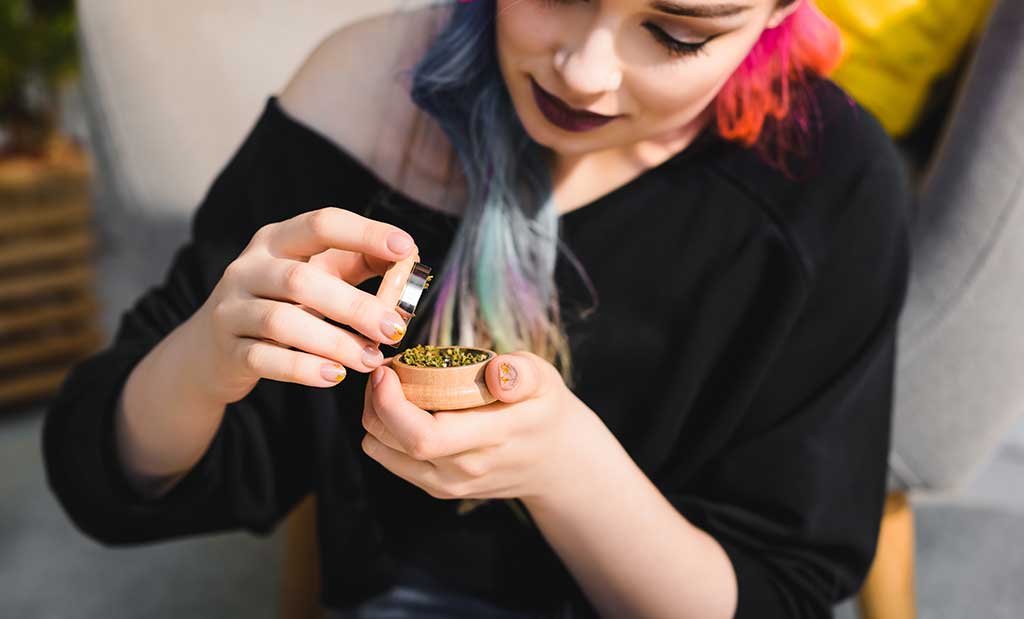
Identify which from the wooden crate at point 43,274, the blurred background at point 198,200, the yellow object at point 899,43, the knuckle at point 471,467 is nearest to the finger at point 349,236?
the knuckle at point 471,467

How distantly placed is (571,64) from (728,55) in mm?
96

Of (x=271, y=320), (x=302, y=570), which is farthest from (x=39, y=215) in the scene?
(x=271, y=320)

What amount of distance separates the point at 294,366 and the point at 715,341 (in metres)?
0.33

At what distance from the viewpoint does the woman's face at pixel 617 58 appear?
497mm

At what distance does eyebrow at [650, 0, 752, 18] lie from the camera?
483 mm

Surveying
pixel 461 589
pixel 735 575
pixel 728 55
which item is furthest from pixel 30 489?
pixel 728 55

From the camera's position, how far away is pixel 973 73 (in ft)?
2.64

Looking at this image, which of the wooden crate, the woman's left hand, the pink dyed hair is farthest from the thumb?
the wooden crate

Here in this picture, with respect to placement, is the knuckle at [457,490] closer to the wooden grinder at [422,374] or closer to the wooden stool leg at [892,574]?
the wooden grinder at [422,374]

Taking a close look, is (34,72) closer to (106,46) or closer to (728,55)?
(106,46)

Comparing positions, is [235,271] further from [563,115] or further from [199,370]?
[563,115]

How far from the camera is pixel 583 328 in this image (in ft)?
2.12

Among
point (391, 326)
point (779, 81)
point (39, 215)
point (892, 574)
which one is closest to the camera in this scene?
point (391, 326)

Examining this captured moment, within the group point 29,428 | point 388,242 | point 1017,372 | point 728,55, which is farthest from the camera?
point 29,428
